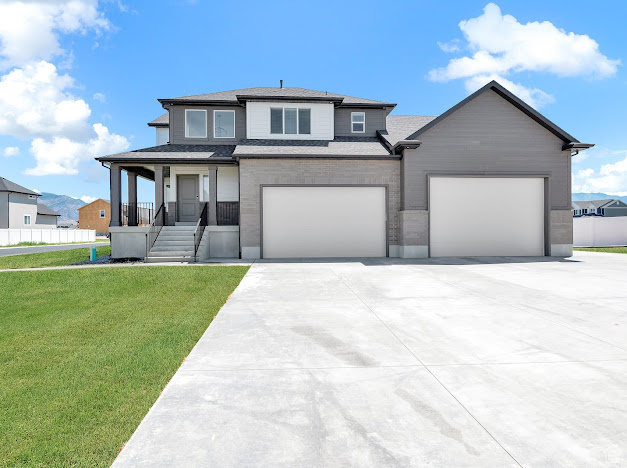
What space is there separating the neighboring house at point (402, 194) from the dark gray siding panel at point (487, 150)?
0.14ft

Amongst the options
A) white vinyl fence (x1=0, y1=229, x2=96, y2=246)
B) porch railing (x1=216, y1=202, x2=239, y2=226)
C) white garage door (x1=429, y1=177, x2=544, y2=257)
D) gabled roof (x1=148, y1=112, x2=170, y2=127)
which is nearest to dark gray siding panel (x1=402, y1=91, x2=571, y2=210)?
white garage door (x1=429, y1=177, x2=544, y2=257)

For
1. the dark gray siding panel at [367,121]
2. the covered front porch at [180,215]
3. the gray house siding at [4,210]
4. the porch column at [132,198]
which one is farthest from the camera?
the gray house siding at [4,210]

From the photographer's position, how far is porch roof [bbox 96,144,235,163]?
14703 millimetres

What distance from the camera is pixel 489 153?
1486 centimetres

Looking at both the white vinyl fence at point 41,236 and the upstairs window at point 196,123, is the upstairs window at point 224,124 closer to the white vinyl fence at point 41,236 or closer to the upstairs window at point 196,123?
the upstairs window at point 196,123

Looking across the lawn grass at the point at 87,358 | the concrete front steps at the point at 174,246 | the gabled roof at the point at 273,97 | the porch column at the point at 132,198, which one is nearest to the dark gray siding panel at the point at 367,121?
the gabled roof at the point at 273,97

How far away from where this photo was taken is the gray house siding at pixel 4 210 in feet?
150

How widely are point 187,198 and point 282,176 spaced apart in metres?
5.64

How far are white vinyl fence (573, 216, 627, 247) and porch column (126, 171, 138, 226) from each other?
25.9 m

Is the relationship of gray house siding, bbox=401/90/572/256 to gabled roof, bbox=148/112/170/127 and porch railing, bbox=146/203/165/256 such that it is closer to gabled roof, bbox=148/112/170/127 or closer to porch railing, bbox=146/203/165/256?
porch railing, bbox=146/203/165/256

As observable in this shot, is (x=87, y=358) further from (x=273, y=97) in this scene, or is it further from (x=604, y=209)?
(x=604, y=209)

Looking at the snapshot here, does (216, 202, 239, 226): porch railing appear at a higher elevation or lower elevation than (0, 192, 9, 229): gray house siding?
lower

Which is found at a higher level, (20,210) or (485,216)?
(20,210)

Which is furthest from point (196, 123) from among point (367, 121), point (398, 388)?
point (398, 388)
